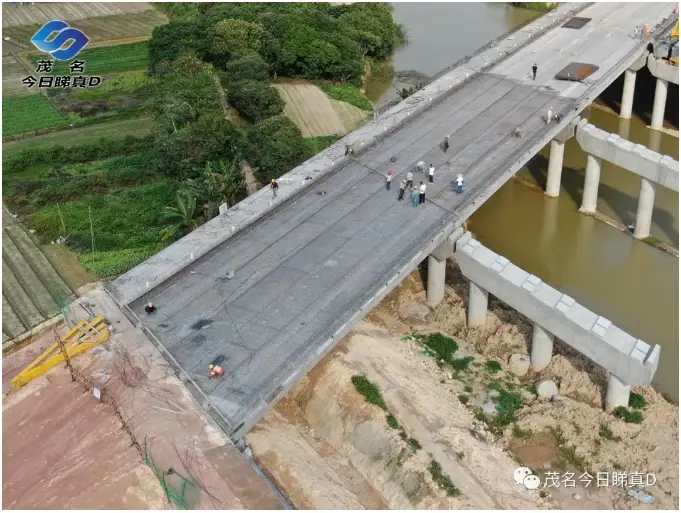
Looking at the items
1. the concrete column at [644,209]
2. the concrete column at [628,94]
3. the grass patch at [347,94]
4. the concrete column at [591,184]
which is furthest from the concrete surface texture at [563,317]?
the concrete column at [628,94]

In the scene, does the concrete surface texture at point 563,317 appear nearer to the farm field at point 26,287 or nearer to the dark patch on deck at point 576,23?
the farm field at point 26,287

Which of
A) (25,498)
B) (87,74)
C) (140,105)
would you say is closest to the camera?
(25,498)

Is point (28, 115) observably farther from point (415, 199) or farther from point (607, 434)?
point (607, 434)

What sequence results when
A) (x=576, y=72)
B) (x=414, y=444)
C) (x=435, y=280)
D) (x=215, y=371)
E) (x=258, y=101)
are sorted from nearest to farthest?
(x=215, y=371) < (x=414, y=444) < (x=435, y=280) < (x=576, y=72) < (x=258, y=101)

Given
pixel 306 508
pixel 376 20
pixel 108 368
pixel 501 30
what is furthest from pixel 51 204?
pixel 501 30

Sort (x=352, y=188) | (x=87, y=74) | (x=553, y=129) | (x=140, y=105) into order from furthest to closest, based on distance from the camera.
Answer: (x=87, y=74)
(x=140, y=105)
(x=553, y=129)
(x=352, y=188)

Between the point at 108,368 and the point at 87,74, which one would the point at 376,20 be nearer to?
the point at 87,74

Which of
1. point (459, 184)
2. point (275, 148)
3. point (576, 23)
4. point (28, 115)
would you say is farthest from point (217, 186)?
point (576, 23)

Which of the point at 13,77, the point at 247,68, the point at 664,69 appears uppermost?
the point at 247,68
